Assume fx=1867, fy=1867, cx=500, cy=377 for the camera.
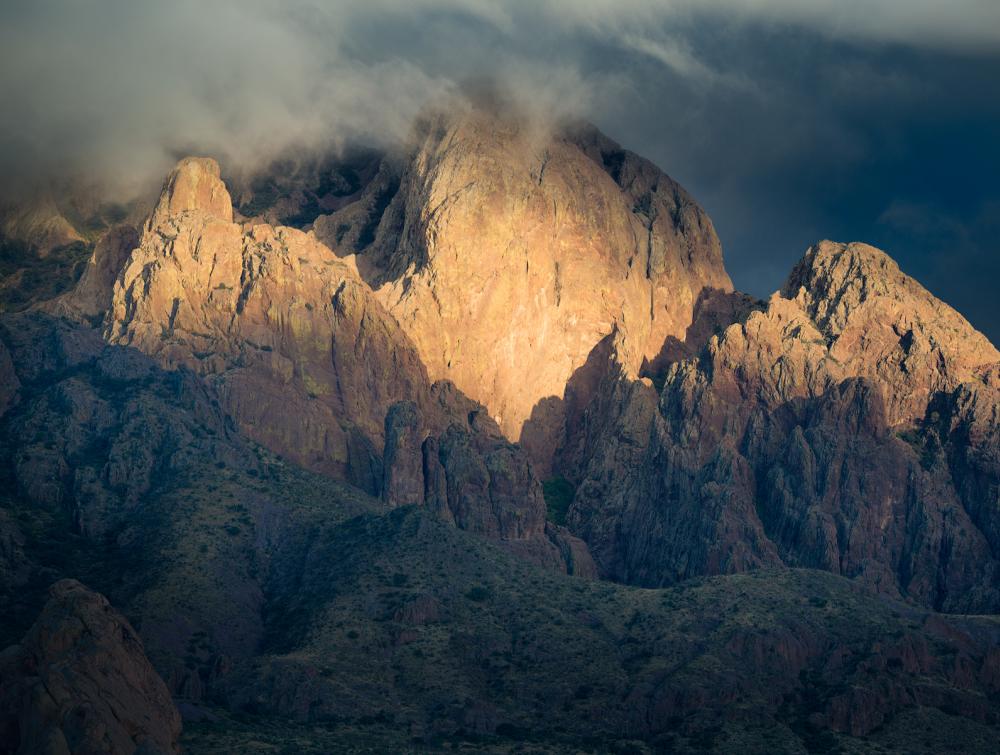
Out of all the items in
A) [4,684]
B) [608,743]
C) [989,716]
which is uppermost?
[989,716]

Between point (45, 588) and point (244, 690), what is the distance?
2509cm

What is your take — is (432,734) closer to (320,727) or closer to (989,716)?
(320,727)

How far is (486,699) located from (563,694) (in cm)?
869

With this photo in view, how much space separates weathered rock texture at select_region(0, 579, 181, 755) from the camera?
145 meters

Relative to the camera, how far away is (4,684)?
493ft

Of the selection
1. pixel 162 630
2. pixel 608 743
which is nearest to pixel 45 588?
pixel 162 630

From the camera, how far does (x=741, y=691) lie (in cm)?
19850

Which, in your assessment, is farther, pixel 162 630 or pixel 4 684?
pixel 162 630

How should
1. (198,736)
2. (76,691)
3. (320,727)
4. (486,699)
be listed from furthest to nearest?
(486,699), (320,727), (198,736), (76,691)

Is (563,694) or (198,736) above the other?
(563,694)

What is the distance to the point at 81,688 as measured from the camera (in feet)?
496

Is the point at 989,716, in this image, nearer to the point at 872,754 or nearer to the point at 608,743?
the point at 872,754

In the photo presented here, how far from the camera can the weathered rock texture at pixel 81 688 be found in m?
145

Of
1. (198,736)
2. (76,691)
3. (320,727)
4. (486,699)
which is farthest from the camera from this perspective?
(486,699)
